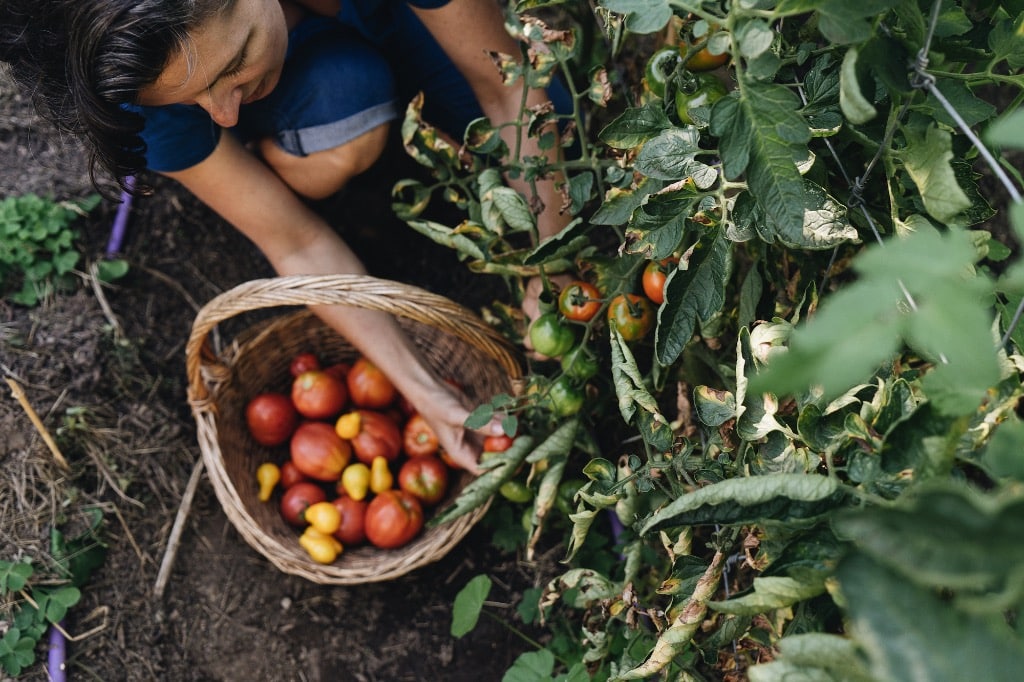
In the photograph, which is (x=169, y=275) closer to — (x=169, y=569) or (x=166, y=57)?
(x=169, y=569)

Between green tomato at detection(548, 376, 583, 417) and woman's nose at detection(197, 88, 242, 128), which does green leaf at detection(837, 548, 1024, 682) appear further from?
woman's nose at detection(197, 88, 242, 128)

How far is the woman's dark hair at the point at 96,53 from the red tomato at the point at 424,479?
0.91 meters

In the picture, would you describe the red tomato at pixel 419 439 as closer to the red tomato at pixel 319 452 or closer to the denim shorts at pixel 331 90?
the red tomato at pixel 319 452

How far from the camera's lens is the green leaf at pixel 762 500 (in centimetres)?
79

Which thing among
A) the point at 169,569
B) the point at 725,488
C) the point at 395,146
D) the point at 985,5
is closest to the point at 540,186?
the point at 395,146

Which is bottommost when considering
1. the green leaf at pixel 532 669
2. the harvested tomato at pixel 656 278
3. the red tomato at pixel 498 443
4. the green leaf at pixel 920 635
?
the green leaf at pixel 532 669

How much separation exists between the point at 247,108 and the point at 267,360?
0.61 meters

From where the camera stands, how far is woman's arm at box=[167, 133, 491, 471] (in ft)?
5.44

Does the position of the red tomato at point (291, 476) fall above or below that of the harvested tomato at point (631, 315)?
below

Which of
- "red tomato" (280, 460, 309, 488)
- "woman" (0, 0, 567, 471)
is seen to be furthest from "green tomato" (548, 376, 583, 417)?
"red tomato" (280, 460, 309, 488)

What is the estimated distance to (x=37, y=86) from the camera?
129cm

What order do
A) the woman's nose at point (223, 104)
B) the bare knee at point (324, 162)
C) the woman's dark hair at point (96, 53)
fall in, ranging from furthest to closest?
the bare knee at point (324, 162), the woman's nose at point (223, 104), the woman's dark hair at point (96, 53)

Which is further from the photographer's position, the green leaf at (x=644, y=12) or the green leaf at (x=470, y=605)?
the green leaf at (x=470, y=605)

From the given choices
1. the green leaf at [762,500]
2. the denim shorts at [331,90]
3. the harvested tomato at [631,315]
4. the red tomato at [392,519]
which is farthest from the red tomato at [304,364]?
the green leaf at [762,500]
